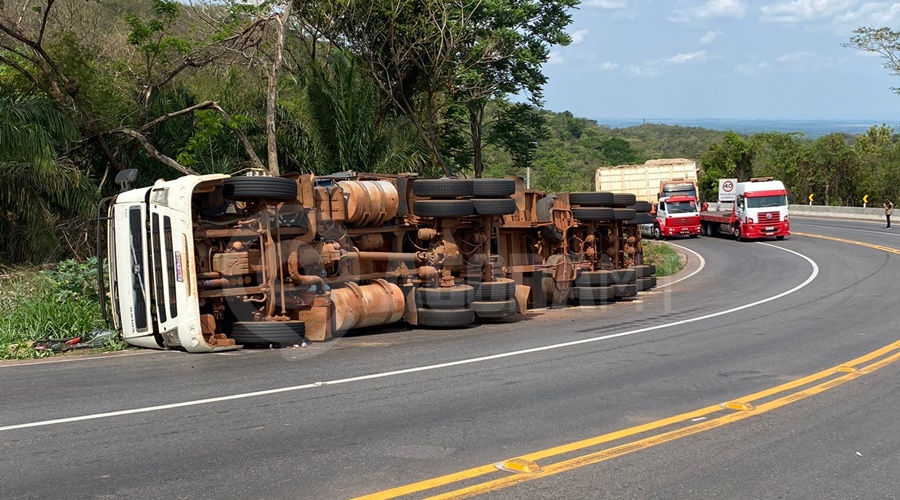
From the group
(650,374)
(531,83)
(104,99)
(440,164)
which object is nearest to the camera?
(650,374)

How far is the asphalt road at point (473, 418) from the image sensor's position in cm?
553

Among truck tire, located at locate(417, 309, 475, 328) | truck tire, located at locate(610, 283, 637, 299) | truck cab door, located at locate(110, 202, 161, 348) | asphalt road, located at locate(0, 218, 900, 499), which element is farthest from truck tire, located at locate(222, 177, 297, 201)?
truck tire, located at locate(610, 283, 637, 299)

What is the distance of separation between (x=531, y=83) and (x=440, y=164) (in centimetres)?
832

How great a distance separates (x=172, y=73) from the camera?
18594 millimetres

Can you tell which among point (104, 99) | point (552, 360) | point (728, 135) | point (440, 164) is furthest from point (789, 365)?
point (728, 135)

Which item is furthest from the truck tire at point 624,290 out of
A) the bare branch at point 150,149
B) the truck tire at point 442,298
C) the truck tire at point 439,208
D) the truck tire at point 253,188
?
the bare branch at point 150,149

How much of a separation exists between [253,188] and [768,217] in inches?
1310

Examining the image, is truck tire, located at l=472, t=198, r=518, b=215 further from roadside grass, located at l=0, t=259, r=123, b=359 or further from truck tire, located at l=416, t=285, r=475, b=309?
roadside grass, located at l=0, t=259, r=123, b=359

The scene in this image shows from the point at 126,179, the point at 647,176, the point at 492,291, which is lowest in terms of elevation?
the point at 492,291

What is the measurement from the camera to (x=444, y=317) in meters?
12.5

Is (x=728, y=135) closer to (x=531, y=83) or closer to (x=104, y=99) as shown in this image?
(x=531, y=83)

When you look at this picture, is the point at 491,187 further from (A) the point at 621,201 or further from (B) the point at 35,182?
A: (B) the point at 35,182

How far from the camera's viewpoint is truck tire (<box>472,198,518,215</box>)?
13.3 metres

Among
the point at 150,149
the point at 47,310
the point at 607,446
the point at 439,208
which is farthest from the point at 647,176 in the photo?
the point at 607,446
